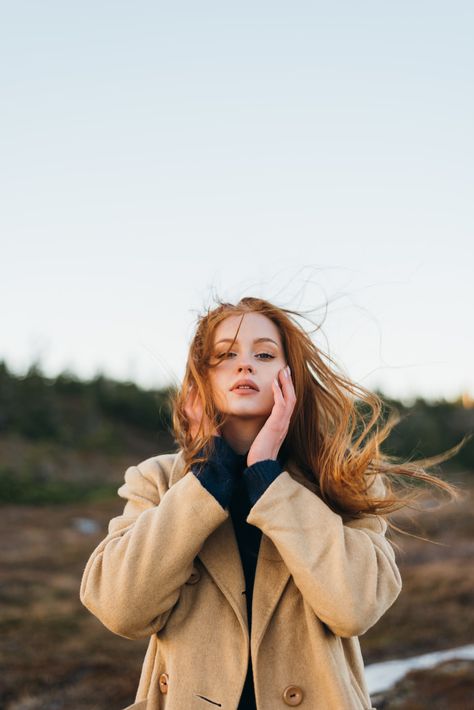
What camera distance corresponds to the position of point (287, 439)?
9.82ft

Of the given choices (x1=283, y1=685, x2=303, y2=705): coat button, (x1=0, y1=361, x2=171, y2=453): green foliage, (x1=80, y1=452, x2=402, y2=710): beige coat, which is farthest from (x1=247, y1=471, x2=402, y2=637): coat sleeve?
(x1=0, y1=361, x2=171, y2=453): green foliage

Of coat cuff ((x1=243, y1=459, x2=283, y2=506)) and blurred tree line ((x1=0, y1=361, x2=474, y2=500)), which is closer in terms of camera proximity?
coat cuff ((x1=243, y1=459, x2=283, y2=506))

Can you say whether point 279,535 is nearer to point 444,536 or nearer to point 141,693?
point 141,693

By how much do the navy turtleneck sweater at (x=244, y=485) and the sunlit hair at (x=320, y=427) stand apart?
68 millimetres

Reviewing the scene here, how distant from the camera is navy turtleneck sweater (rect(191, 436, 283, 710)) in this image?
8.41 feet

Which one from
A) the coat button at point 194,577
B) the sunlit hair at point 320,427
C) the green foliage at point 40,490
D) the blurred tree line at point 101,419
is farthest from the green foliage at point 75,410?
the coat button at point 194,577

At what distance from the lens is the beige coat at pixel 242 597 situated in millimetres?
2414

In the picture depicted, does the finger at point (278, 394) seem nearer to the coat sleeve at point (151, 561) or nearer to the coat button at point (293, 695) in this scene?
the coat sleeve at point (151, 561)

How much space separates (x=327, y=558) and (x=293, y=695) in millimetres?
500

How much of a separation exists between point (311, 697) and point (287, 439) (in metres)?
0.98

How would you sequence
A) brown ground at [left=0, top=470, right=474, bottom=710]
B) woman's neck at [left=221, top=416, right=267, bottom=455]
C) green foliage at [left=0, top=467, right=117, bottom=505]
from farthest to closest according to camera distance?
green foliage at [left=0, top=467, right=117, bottom=505] < brown ground at [left=0, top=470, right=474, bottom=710] < woman's neck at [left=221, top=416, right=267, bottom=455]

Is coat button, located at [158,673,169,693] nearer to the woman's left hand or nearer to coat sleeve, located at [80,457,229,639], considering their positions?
coat sleeve, located at [80,457,229,639]

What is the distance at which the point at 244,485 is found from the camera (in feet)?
9.43

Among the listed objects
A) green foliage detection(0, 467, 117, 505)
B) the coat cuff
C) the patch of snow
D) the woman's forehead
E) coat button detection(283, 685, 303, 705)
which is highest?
the woman's forehead
